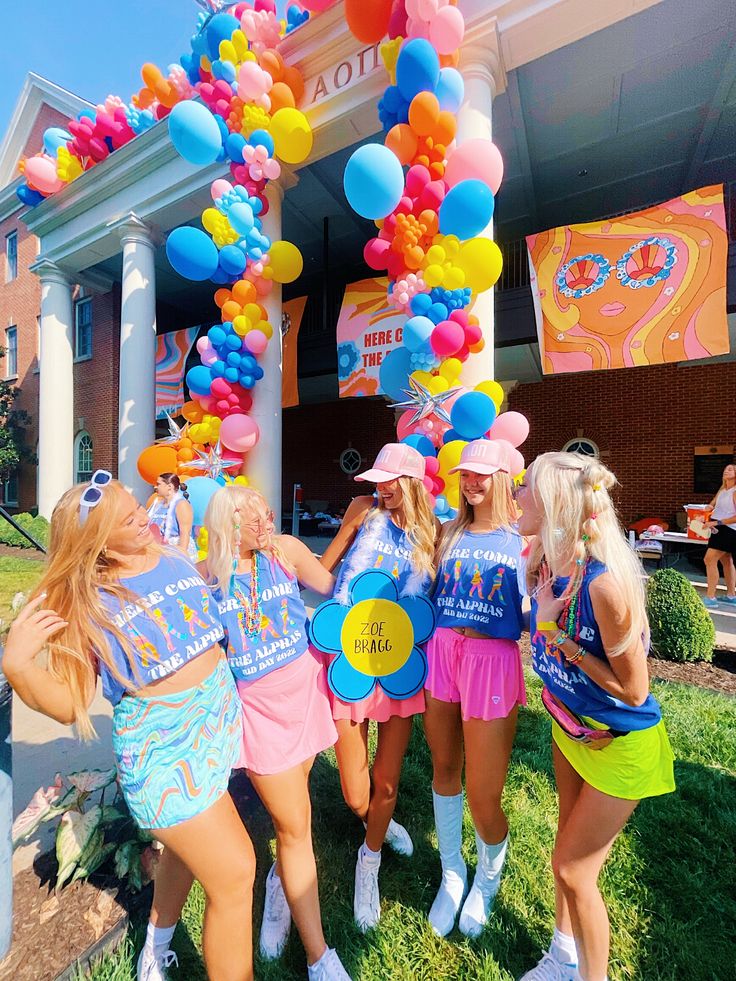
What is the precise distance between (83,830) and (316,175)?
912 centimetres

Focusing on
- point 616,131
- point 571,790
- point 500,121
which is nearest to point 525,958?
point 571,790

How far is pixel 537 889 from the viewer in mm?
2027

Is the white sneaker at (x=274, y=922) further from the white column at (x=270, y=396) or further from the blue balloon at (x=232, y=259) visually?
the blue balloon at (x=232, y=259)

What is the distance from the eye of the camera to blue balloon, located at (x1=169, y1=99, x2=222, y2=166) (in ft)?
16.5

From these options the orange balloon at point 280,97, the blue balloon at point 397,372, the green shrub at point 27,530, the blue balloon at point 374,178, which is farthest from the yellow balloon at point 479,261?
the green shrub at point 27,530

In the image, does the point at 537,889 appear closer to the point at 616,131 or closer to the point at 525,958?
the point at 525,958

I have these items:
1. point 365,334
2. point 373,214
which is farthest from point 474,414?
point 365,334

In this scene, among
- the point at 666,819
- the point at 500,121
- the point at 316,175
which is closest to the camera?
the point at 666,819

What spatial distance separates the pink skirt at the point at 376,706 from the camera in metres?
1.92

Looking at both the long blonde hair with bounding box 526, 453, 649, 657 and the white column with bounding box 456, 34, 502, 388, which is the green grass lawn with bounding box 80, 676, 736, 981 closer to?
the long blonde hair with bounding box 526, 453, 649, 657

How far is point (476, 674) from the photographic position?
180 cm

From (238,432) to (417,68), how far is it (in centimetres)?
420

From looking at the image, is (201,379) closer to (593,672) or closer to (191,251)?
(191,251)

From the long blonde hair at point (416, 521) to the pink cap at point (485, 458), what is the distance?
0.80ft
